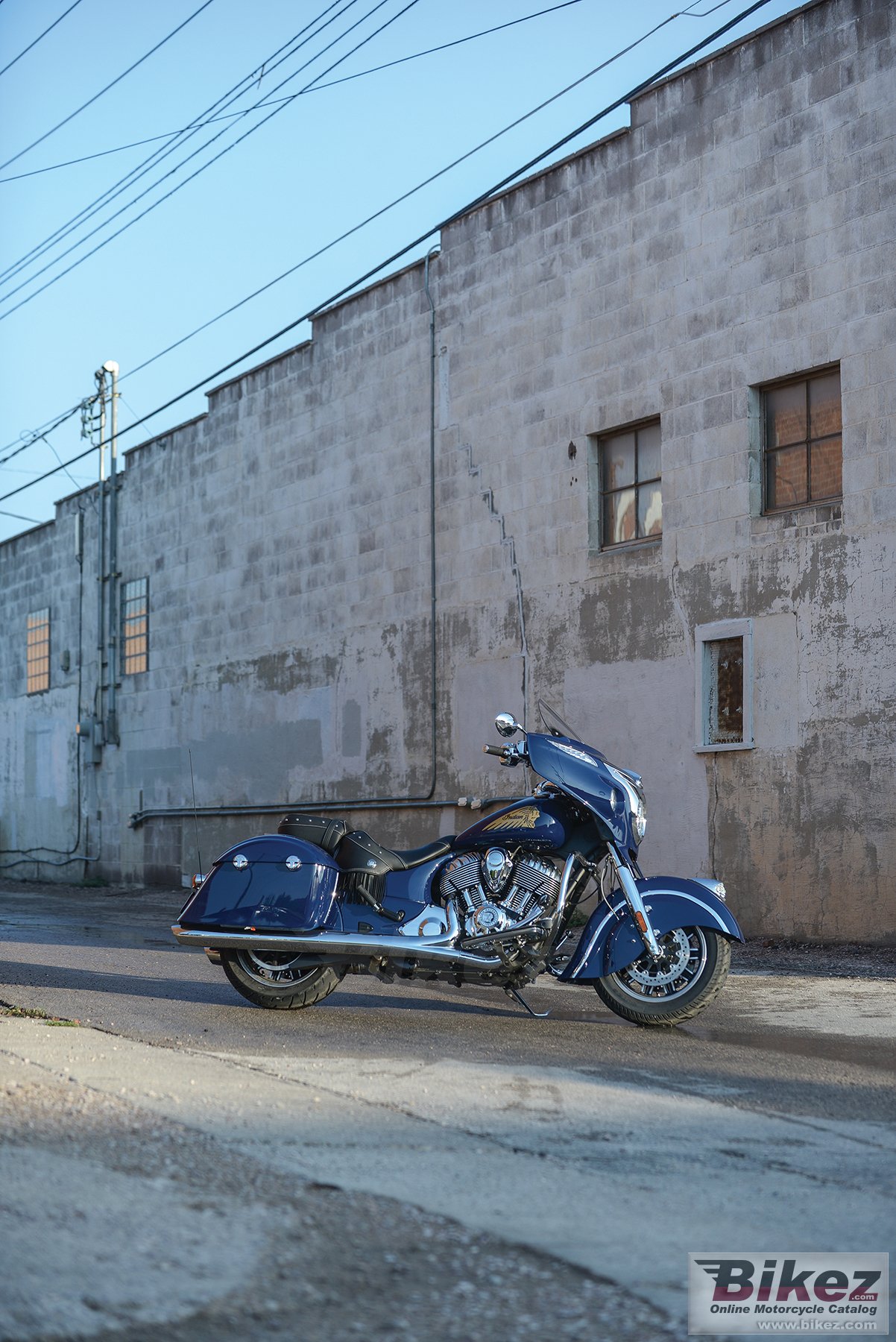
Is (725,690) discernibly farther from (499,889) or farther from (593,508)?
(499,889)

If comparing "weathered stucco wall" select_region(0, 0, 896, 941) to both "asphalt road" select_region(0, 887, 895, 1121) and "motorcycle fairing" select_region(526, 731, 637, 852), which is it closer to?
"asphalt road" select_region(0, 887, 895, 1121)

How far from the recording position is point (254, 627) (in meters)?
21.5

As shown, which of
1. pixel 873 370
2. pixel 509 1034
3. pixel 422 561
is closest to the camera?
pixel 509 1034

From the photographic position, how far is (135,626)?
24984mm

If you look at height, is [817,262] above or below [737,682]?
above

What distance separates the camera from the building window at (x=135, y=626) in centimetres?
2459

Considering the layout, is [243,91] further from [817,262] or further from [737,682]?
[737,682]

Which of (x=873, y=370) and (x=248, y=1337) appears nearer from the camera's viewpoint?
(x=248, y=1337)

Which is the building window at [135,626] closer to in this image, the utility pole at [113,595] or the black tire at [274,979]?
the utility pole at [113,595]

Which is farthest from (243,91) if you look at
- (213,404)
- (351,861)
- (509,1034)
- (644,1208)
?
(644,1208)

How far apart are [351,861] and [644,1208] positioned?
4.20 metres

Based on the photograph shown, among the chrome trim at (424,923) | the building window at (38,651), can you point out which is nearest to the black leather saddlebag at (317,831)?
the chrome trim at (424,923)

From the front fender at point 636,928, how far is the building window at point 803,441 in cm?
656

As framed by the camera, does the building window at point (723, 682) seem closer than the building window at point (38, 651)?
Yes
